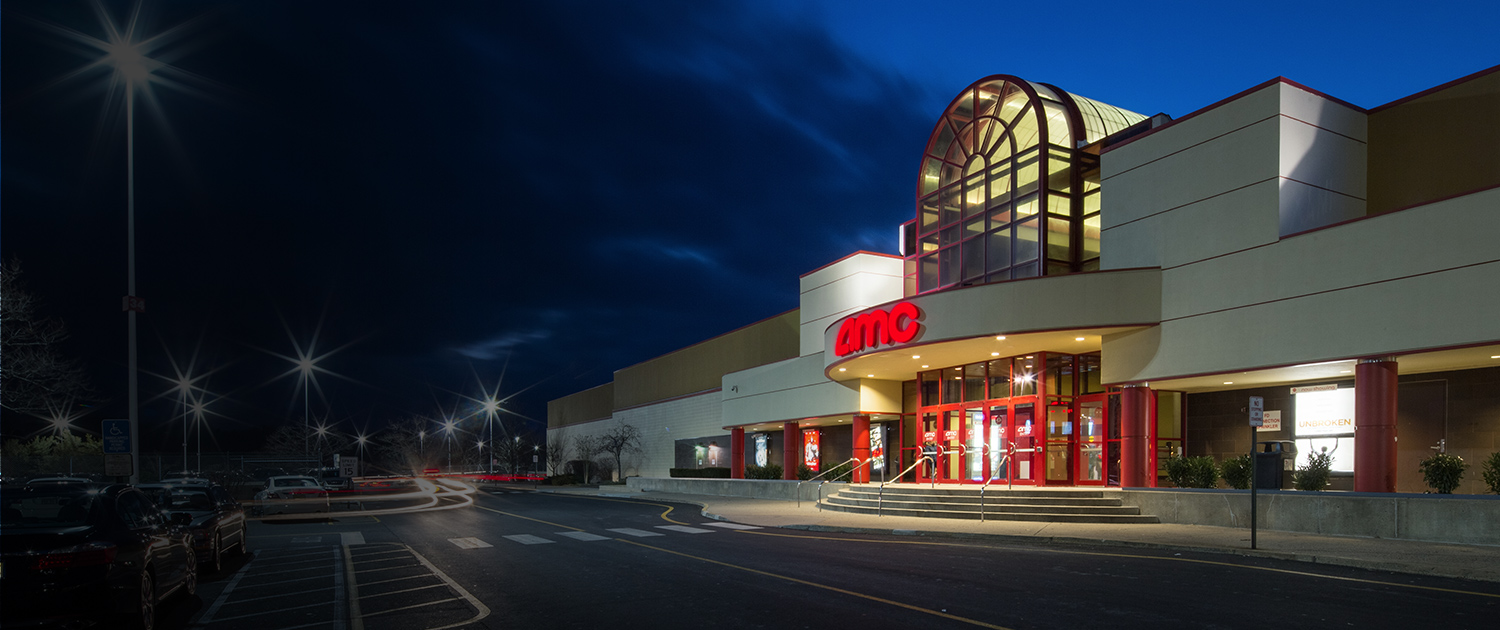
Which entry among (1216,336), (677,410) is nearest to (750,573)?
(1216,336)

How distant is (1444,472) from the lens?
16.7 metres

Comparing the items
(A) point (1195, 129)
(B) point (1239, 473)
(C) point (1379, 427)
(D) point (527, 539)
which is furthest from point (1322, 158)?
(D) point (527, 539)

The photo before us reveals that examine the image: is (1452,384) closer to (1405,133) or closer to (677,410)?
(1405,133)

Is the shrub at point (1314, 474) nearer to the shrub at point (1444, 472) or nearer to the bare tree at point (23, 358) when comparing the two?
the shrub at point (1444, 472)

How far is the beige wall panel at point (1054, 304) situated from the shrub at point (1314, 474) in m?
4.67

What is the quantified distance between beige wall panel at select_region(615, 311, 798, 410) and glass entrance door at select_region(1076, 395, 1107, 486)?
20.8m

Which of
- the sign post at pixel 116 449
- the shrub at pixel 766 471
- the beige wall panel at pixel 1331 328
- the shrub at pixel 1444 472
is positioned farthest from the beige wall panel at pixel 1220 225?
the sign post at pixel 116 449

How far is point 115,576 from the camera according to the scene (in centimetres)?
802

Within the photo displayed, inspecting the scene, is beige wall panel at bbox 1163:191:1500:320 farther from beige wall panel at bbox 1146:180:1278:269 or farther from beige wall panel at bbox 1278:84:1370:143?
beige wall panel at bbox 1278:84:1370:143

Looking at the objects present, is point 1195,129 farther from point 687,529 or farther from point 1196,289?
point 687,529

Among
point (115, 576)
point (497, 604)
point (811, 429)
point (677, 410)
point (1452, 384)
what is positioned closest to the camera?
point (115, 576)

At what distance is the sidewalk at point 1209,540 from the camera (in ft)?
41.5

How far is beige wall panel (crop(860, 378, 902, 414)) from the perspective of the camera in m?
34.3

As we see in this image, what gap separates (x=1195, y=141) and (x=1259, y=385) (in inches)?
244
